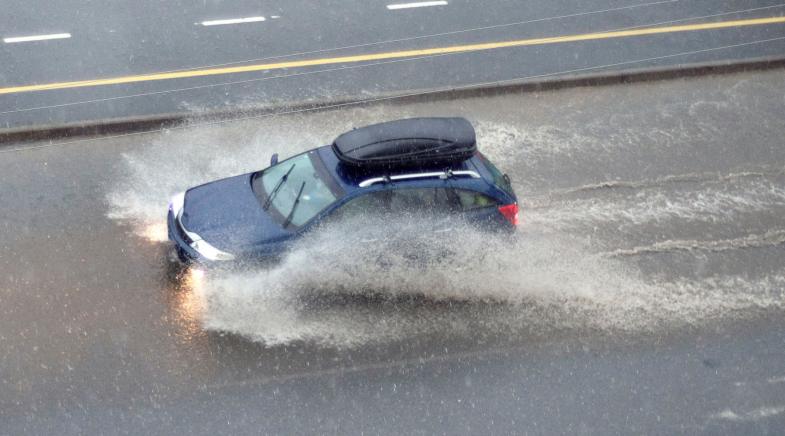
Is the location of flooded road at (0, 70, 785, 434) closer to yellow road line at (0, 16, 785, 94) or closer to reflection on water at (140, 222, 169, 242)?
reflection on water at (140, 222, 169, 242)

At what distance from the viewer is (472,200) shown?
11.0 meters

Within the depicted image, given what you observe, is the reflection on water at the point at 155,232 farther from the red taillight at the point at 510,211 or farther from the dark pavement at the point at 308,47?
the red taillight at the point at 510,211

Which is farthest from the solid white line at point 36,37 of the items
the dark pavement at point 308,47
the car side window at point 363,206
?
the car side window at point 363,206

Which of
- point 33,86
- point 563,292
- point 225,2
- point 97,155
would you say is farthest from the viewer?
point 225,2

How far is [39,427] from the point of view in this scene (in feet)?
30.8

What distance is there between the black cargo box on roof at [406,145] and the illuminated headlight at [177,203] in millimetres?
2063

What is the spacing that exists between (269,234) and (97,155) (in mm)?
4069

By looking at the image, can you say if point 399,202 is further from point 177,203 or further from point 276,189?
point 177,203

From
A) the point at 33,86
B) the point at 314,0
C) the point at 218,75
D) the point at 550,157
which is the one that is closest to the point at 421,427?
the point at 550,157

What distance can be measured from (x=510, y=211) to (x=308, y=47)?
20.4ft

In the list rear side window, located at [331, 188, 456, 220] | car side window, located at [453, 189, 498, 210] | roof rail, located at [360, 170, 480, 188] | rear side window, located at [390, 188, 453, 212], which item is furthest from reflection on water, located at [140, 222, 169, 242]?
car side window, located at [453, 189, 498, 210]

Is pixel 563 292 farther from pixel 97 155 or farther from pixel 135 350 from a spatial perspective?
pixel 97 155

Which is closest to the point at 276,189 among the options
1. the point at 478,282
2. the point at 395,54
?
the point at 478,282

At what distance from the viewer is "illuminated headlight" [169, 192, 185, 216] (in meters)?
11.3
